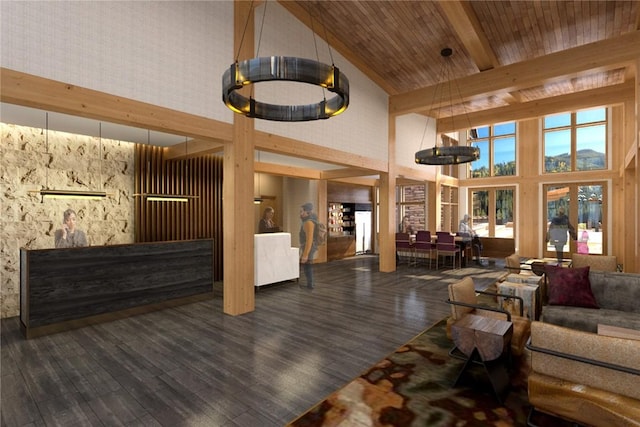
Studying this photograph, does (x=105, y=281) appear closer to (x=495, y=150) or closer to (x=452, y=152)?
(x=452, y=152)

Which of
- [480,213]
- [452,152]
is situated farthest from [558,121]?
[452,152]

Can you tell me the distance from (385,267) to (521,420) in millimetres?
6569

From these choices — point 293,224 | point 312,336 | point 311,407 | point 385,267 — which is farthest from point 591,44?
point 293,224

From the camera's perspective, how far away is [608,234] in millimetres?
10727

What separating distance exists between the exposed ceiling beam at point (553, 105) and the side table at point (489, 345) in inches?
318

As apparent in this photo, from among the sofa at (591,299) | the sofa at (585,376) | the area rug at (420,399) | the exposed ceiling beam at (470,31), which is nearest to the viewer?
the sofa at (585,376)

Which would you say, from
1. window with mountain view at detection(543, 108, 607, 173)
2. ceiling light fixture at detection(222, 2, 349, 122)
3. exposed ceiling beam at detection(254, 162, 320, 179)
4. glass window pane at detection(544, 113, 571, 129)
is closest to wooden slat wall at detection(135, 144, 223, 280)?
exposed ceiling beam at detection(254, 162, 320, 179)

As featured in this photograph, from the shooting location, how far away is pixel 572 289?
4062 mm

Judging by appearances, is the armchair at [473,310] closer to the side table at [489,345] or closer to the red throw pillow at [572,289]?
the side table at [489,345]

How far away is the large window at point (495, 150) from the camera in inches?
503

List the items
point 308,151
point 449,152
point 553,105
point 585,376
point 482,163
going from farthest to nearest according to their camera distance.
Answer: point 482,163 → point 553,105 → point 449,152 → point 308,151 → point 585,376

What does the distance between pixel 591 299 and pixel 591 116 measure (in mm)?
10395

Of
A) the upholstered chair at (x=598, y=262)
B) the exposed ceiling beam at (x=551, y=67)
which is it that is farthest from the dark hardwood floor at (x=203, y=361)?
the exposed ceiling beam at (x=551, y=67)

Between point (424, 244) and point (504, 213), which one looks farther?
point (504, 213)
